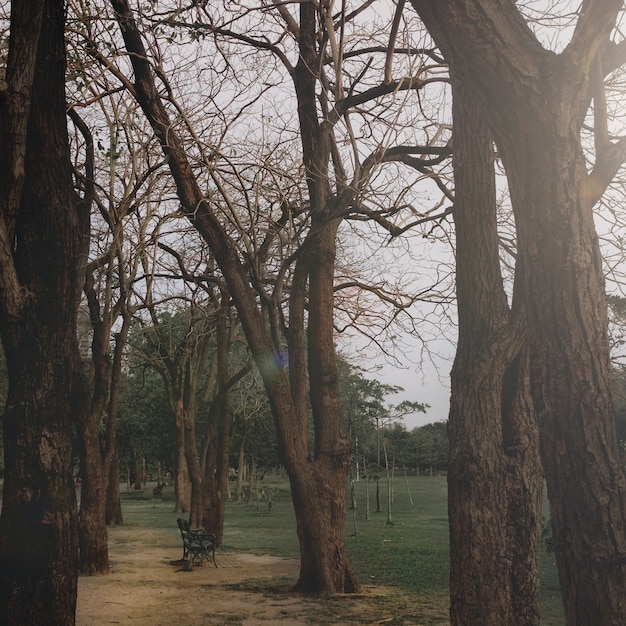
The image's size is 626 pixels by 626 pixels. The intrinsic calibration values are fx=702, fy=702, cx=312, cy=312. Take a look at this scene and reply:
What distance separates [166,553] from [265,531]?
6.69 metres

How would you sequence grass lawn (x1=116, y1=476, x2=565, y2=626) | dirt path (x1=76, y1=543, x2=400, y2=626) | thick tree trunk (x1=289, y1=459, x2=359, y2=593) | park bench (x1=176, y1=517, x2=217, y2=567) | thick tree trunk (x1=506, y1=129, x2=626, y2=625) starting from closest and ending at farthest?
thick tree trunk (x1=506, y1=129, x2=626, y2=625) < dirt path (x1=76, y1=543, x2=400, y2=626) < thick tree trunk (x1=289, y1=459, x2=359, y2=593) < grass lawn (x1=116, y1=476, x2=565, y2=626) < park bench (x1=176, y1=517, x2=217, y2=567)

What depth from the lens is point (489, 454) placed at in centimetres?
486

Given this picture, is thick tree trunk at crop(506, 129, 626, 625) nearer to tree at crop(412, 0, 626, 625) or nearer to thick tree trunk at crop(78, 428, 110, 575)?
tree at crop(412, 0, 626, 625)

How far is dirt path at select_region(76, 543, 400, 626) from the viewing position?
29.2 ft

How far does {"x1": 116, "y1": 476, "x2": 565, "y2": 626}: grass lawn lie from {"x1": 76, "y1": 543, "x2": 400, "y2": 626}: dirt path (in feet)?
4.03

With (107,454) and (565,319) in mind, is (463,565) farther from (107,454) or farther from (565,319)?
(107,454)

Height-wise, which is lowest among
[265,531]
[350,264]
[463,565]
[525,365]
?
[265,531]

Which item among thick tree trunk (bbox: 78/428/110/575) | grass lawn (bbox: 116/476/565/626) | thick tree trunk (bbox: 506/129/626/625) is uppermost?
thick tree trunk (bbox: 506/129/626/625)

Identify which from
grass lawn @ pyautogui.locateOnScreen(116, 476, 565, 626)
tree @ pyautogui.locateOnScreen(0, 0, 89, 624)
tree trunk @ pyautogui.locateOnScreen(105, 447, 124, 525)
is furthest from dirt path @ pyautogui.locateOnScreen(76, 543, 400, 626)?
tree trunk @ pyautogui.locateOnScreen(105, 447, 124, 525)

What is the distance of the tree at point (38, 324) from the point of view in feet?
17.7

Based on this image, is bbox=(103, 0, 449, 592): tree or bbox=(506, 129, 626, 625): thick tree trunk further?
bbox=(103, 0, 449, 592): tree

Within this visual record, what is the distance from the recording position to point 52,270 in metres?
5.96

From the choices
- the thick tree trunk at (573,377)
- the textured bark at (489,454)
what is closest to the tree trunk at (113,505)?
the textured bark at (489,454)

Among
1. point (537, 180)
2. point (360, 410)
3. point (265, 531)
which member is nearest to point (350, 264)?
point (537, 180)
